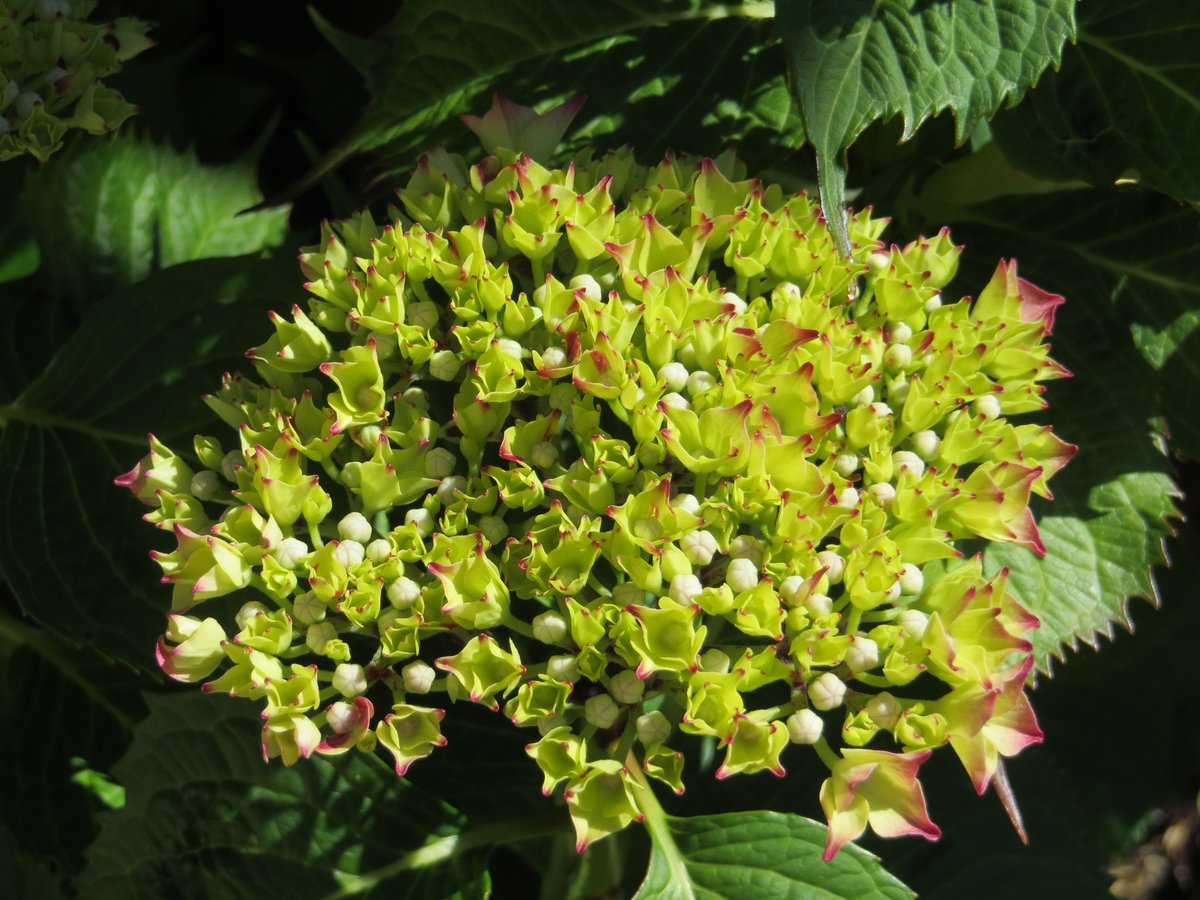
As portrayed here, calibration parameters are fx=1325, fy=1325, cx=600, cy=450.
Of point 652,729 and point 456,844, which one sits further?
point 456,844

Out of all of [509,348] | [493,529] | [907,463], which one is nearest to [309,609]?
[493,529]

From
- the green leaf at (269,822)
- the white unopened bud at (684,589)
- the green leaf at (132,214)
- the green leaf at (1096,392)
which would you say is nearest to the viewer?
the white unopened bud at (684,589)

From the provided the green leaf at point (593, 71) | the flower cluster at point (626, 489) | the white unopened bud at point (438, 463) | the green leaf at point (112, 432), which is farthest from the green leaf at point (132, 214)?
the white unopened bud at point (438, 463)

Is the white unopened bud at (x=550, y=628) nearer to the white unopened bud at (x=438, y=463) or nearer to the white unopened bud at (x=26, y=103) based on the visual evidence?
the white unopened bud at (x=438, y=463)

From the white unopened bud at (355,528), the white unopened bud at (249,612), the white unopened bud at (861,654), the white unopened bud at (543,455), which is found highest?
the white unopened bud at (543,455)

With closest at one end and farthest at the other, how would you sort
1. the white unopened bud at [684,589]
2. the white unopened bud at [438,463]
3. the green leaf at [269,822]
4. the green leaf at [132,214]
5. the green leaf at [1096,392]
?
the white unopened bud at [684,589], the white unopened bud at [438,463], the green leaf at [269,822], the green leaf at [1096,392], the green leaf at [132,214]

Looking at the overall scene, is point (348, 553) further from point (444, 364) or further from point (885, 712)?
point (885, 712)
